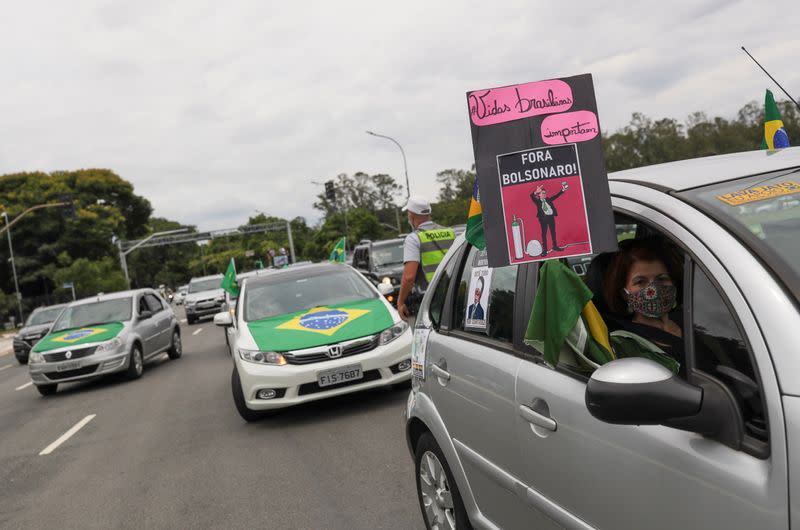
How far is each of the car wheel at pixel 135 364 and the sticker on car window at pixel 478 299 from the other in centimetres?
1024

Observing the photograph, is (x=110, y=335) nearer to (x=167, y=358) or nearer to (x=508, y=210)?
(x=167, y=358)

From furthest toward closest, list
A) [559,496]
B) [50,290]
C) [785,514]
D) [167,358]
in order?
[50,290], [167,358], [559,496], [785,514]

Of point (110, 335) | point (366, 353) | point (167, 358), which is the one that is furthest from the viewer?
point (167, 358)

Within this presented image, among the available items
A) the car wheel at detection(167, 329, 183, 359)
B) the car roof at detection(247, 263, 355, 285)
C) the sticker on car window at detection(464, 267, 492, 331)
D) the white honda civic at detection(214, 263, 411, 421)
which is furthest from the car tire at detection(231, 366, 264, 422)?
the car wheel at detection(167, 329, 183, 359)

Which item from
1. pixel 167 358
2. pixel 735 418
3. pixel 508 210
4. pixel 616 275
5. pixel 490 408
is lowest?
pixel 167 358

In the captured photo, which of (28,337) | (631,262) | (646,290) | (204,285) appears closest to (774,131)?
(631,262)

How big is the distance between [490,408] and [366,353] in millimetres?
4486

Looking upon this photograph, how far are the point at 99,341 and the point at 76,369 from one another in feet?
1.78

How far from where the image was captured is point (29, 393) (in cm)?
1316

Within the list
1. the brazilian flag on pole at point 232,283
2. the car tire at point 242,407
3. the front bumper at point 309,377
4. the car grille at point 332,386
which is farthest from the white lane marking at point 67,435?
the brazilian flag on pole at point 232,283

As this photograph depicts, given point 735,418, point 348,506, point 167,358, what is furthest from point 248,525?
point 167,358

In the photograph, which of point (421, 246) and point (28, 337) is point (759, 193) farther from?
point (28, 337)

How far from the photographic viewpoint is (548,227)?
7.71 feet

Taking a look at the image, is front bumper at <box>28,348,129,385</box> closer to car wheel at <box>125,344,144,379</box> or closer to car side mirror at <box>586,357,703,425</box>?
car wheel at <box>125,344,144,379</box>
